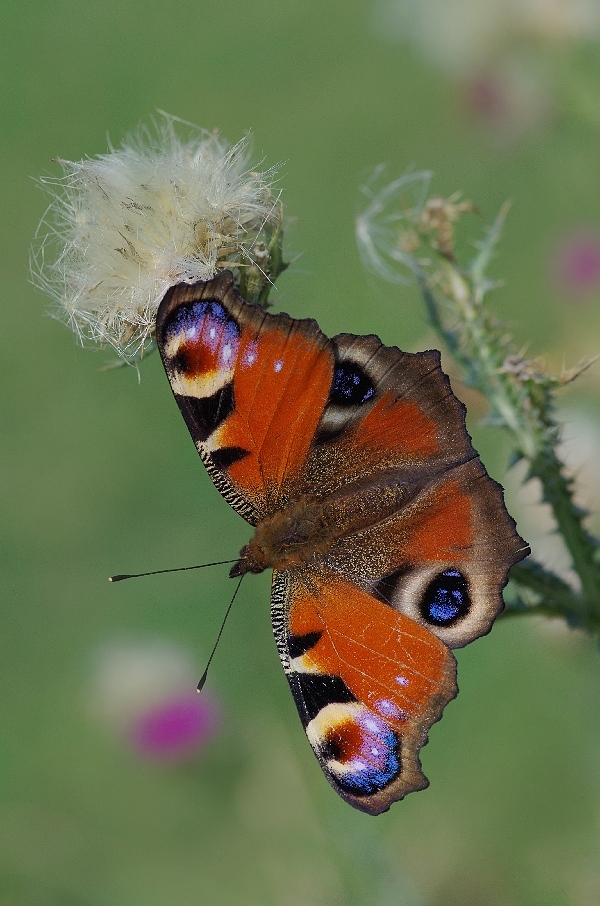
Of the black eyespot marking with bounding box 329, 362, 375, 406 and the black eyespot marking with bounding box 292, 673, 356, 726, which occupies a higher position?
the black eyespot marking with bounding box 329, 362, 375, 406

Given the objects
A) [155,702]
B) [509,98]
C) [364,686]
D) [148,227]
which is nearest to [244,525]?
[155,702]

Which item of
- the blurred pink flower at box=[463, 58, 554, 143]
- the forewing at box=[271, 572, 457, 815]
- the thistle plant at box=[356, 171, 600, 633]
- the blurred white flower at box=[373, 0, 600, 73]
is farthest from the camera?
the blurred pink flower at box=[463, 58, 554, 143]

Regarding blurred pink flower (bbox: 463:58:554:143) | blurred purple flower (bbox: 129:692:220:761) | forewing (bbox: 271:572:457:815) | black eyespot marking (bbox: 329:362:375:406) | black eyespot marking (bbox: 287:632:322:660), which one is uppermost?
blurred pink flower (bbox: 463:58:554:143)

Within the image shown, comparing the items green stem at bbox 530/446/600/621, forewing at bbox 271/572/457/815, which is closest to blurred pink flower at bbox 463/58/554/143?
green stem at bbox 530/446/600/621

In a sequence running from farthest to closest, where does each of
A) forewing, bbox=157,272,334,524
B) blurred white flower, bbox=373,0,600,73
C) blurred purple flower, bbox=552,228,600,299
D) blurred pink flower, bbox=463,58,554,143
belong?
blurred pink flower, bbox=463,58,554,143, blurred purple flower, bbox=552,228,600,299, blurred white flower, bbox=373,0,600,73, forewing, bbox=157,272,334,524

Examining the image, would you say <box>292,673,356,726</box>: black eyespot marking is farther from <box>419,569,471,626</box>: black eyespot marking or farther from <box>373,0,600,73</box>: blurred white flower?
<box>373,0,600,73</box>: blurred white flower

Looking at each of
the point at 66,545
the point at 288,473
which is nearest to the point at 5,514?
the point at 66,545

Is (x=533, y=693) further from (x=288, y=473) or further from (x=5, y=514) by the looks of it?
(x=5, y=514)

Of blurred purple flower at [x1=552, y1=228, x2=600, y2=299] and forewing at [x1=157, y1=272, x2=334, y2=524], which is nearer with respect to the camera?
forewing at [x1=157, y1=272, x2=334, y2=524]
